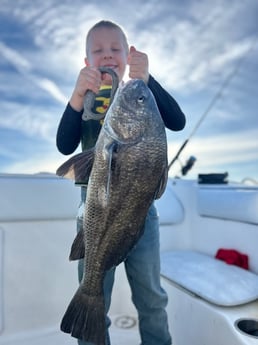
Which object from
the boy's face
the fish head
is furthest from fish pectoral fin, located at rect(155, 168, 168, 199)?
the boy's face

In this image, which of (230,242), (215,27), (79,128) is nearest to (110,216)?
(79,128)

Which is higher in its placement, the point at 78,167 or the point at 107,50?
the point at 107,50

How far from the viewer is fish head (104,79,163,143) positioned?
1195 millimetres

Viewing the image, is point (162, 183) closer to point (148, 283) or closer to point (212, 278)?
point (148, 283)

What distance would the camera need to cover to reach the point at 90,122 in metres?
1.66

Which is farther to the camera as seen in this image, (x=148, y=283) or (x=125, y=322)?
(x=125, y=322)

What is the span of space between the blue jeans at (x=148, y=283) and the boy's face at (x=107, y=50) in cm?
63

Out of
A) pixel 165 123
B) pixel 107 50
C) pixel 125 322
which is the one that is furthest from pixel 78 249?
pixel 125 322

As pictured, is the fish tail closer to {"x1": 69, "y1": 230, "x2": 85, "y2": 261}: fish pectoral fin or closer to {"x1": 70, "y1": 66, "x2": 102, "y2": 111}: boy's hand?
{"x1": 69, "y1": 230, "x2": 85, "y2": 261}: fish pectoral fin

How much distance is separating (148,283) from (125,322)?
3.86 feet

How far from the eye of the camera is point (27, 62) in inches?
134

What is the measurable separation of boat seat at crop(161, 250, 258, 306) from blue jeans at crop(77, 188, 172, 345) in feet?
1.53

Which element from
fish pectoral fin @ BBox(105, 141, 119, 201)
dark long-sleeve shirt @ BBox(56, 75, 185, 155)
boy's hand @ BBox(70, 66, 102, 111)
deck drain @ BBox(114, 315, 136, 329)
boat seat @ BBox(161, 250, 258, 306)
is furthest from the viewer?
deck drain @ BBox(114, 315, 136, 329)

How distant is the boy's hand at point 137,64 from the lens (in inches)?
50.9
